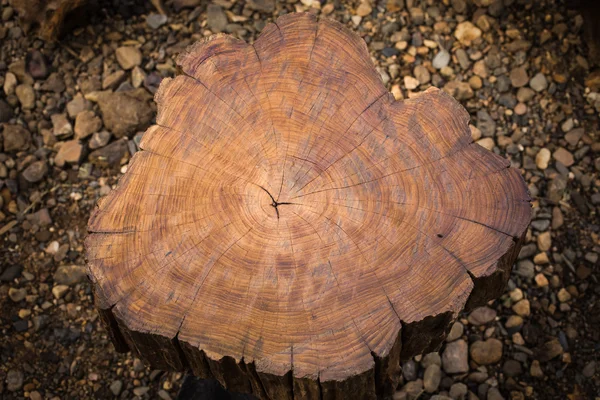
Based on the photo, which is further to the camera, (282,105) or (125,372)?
(125,372)

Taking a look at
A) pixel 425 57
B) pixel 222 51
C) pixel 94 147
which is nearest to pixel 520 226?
pixel 222 51

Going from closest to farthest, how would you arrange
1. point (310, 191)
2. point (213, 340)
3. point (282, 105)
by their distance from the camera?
point (213, 340), point (310, 191), point (282, 105)

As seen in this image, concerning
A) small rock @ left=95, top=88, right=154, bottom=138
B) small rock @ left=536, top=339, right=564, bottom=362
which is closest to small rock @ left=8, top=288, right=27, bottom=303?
small rock @ left=95, top=88, right=154, bottom=138

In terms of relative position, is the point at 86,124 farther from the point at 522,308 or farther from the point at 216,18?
the point at 522,308

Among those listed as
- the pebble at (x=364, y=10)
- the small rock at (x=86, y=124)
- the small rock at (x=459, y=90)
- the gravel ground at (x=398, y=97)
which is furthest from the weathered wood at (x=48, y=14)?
the small rock at (x=459, y=90)

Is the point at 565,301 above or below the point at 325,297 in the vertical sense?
below

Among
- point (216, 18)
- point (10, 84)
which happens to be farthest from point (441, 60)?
point (10, 84)

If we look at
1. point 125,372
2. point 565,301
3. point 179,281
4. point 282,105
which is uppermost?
point 282,105

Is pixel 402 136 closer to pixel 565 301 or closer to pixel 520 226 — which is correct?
pixel 520 226
